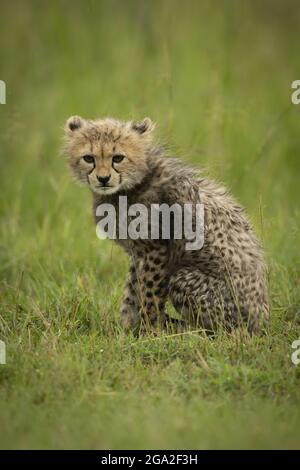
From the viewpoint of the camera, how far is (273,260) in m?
7.21

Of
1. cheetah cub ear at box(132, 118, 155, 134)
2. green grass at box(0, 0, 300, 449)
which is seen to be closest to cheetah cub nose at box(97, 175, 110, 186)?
cheetah cub ear at box(132, 118, 155, 134)

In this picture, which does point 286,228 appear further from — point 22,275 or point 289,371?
point 289,371

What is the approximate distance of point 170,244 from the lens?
247 inches

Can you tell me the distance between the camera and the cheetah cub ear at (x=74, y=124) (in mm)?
6434

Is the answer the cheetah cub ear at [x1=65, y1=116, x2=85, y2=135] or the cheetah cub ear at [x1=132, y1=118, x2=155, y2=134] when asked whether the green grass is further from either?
the cheetah cub ear at [x1=65, y1=116, x2=85, y2=135]

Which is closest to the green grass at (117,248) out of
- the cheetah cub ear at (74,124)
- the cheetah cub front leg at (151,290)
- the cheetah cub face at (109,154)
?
the cheetah cub front leg at (151,290)

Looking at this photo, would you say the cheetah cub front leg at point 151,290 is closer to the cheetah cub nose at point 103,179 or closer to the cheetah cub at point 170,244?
the cheetah cub at point 170,244

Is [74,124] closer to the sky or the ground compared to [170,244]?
closer to the sky

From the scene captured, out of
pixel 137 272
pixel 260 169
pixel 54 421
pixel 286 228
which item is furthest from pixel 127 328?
pixel 260 169

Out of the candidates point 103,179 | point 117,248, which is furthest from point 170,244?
point 117,248

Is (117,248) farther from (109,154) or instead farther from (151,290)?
(109,154)

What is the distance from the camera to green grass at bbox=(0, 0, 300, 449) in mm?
4770

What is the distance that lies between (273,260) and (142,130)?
154cm

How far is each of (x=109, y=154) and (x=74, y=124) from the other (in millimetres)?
489
